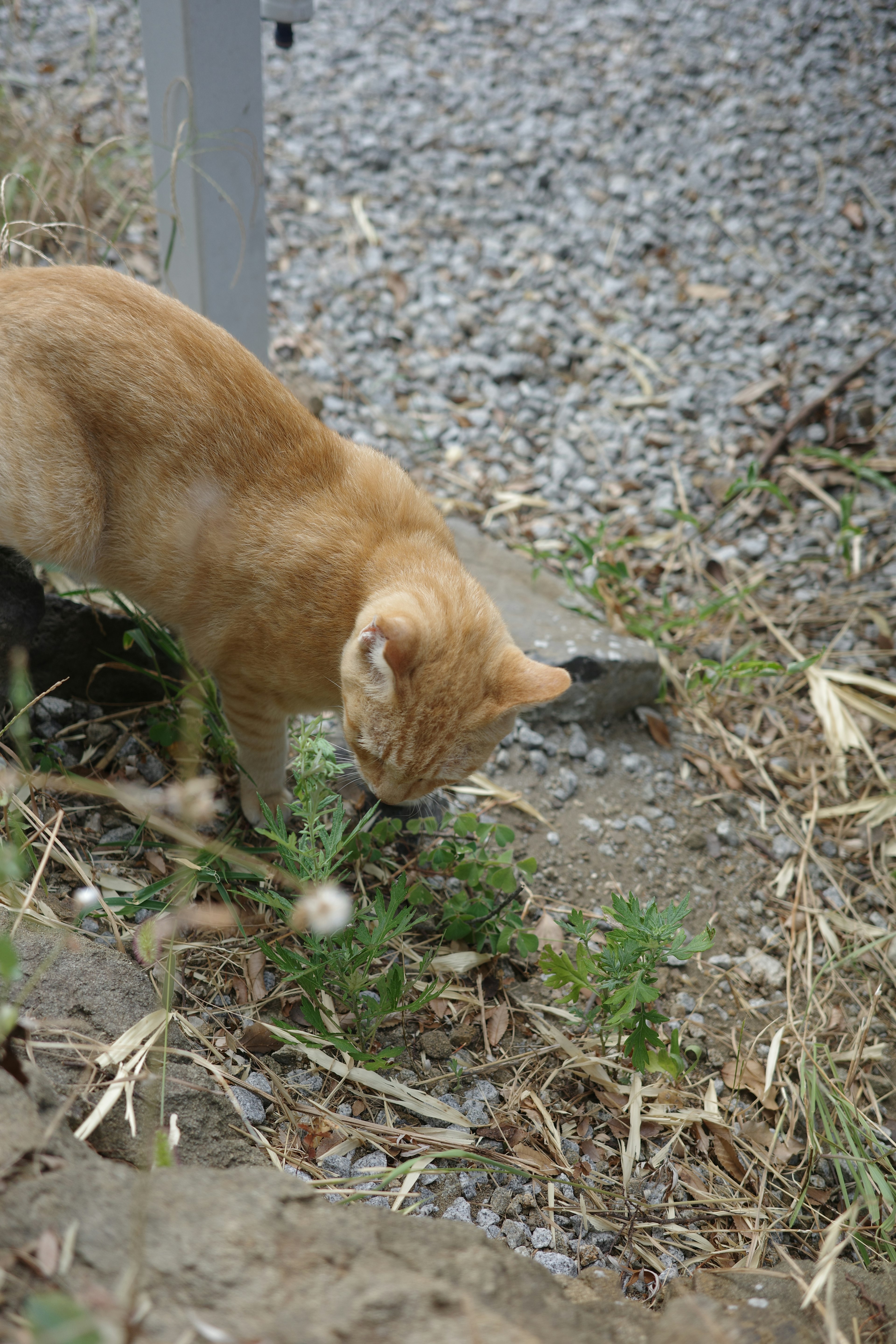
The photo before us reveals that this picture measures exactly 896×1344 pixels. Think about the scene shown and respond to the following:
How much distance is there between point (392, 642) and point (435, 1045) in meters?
1.10

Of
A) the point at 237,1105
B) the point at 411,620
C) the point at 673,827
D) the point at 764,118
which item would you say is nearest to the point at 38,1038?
the point at 237,1105

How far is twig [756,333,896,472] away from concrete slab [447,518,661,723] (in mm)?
1439

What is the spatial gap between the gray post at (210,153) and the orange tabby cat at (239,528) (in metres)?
0.96

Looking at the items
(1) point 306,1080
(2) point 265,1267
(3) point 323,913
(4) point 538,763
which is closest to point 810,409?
(4) point 538,763

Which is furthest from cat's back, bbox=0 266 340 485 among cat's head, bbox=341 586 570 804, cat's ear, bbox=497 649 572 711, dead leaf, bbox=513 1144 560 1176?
dead leaf, bbox=513 1144 560 1176

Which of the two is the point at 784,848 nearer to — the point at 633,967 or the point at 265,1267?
the point at 633,967

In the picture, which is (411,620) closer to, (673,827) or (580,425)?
(673,827)

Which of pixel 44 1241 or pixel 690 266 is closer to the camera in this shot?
pixel 44 1241

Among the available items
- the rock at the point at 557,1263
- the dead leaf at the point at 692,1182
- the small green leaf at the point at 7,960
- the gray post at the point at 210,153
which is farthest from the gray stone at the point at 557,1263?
the gray post at the point at 210,153

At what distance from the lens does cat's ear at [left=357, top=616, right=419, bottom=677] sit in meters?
2.11

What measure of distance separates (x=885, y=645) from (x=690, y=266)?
9.09 feet

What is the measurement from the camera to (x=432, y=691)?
229 centimetres

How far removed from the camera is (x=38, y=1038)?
1802 mm

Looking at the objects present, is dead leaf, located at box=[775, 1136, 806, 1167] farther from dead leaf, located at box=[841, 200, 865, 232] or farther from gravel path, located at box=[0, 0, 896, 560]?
dead leaf, located at box=[841, 200, 865, 232]
